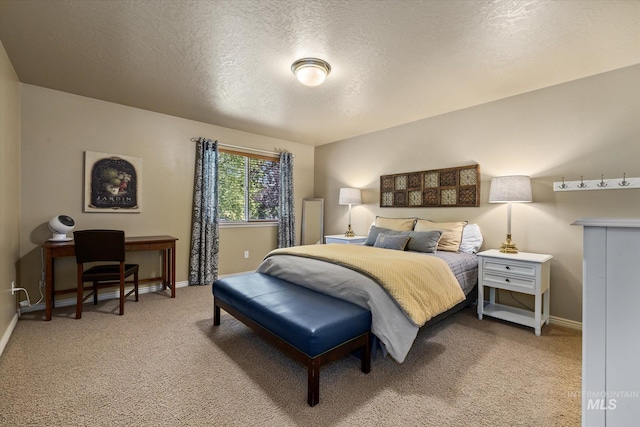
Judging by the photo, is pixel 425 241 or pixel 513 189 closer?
pixel 513 189

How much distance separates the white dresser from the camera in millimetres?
971

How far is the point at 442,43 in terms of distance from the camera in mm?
2186

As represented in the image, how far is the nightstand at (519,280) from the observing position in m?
2.60

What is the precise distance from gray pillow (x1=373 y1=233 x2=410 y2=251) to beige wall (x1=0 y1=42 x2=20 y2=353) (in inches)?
140

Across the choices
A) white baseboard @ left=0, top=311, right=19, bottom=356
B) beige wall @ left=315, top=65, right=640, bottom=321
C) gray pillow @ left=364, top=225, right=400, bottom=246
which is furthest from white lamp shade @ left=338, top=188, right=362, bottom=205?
white baseboard @ left=0, top=311, right=19, bottom=356

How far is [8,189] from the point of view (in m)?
2.53

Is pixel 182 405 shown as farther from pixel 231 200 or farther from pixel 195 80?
pixel 231 200

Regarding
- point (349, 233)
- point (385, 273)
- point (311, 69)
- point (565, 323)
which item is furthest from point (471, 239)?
point (311, 69)

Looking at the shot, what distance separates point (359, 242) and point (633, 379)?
344 cm

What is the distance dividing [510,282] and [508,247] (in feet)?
1.37

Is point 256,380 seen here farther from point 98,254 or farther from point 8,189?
point 8,189

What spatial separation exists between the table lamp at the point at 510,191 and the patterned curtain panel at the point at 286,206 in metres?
3.22

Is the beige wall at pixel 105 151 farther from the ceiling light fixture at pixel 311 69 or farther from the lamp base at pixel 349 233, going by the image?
the ceiling light fixture at pixel 311 69

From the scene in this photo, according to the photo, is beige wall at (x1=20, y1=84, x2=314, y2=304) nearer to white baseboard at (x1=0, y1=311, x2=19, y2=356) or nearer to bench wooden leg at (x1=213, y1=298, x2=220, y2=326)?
white baseboard at (x1=0, y1=311, x2=19, y2=356)
